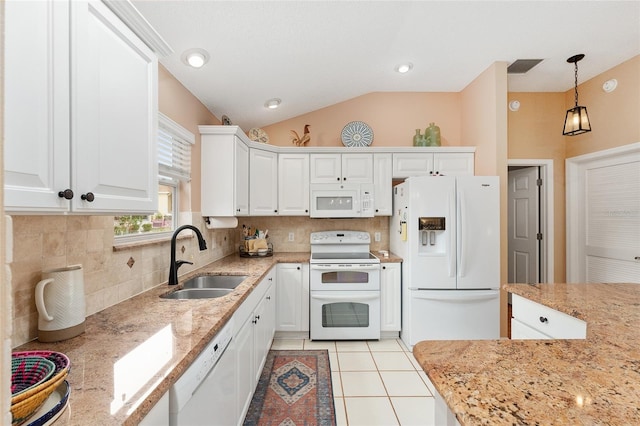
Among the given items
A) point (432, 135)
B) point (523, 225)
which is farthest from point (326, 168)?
point (523, 225)

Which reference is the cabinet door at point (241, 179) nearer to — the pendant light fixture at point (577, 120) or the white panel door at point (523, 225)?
→ the pendant light fixture at point (577, 120)

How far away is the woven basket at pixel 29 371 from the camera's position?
0.75 metres

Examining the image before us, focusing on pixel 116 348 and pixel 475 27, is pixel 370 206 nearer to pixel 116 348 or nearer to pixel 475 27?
pixel 475 27

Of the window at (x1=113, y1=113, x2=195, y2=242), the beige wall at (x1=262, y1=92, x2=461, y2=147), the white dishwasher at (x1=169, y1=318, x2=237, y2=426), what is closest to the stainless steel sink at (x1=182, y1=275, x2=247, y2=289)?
the window at (x1=113, y1=113, x2=195, y2=242)

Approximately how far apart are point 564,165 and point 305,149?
315 centimetres

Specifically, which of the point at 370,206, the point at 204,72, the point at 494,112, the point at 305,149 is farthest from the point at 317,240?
the point at 494,112

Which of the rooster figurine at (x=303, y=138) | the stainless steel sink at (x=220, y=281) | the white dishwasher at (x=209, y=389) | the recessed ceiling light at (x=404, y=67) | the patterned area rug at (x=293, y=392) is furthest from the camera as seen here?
the rooster figurine at (x=303, y=138)

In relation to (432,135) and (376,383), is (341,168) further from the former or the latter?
(376,383)

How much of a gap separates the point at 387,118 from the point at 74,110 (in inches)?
131

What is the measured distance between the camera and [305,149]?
3340 millimetres

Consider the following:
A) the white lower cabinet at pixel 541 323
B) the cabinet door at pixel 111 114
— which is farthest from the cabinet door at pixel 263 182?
the white lower cabinet at pixel 541 323

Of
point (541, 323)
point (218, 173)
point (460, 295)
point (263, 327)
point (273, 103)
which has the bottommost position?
point (263, 327)

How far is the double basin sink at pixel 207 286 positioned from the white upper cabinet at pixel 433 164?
6.99 ft

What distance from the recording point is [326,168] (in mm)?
3361
